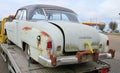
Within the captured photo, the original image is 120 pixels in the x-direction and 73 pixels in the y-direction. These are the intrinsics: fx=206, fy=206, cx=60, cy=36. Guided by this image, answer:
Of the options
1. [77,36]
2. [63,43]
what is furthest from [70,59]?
[77,36]

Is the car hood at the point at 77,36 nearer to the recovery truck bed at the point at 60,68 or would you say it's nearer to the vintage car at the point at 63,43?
the vintage car at the point at 63,43

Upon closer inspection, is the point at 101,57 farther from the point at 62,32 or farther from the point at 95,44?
the point at 62,32

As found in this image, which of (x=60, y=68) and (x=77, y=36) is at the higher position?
(x=77, y=36)

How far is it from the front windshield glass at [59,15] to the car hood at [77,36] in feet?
3.61

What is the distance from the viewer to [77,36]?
451 centimetres

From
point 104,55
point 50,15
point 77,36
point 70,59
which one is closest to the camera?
point 70,59

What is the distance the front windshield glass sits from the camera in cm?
567

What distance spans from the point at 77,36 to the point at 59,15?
158 cm

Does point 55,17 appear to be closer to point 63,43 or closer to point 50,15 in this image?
point 50,15

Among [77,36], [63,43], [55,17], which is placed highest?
[55,17]

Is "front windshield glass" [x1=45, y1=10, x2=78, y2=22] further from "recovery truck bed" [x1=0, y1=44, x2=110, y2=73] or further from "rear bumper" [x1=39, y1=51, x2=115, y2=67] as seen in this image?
"rear bumper" [x1=39, y1=51, x2=115, y2=67]

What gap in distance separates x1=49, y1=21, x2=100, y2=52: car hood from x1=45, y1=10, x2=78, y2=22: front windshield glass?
110cm

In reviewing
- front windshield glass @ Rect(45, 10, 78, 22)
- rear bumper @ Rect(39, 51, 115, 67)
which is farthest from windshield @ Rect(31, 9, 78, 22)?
rear bumper @ Rect(39, 51, 115, 67)

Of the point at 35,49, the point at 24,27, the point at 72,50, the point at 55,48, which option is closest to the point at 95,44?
the point at 72,50
